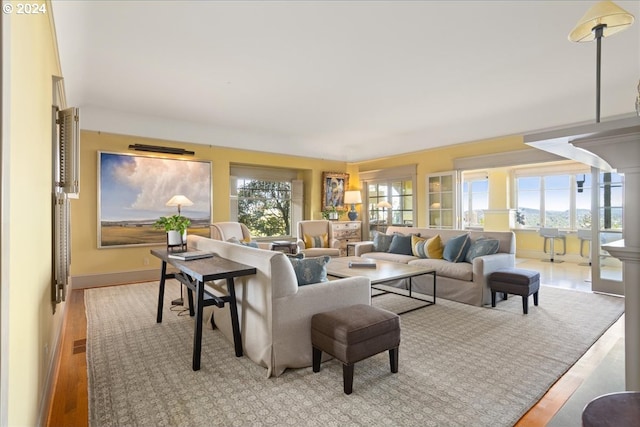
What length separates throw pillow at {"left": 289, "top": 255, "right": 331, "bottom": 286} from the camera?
8.78ft

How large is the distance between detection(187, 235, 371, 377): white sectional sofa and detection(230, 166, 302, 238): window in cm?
465

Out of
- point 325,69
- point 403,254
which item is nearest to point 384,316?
point 325,69

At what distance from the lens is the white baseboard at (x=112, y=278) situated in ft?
16.9

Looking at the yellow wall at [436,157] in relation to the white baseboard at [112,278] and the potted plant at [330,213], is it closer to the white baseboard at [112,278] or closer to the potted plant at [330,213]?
the potted plant at [330,213]

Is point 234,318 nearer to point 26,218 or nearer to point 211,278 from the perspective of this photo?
point 211,278

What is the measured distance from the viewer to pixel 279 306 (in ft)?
7.76

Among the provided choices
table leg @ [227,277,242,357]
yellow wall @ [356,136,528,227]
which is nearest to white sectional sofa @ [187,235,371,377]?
table leg @ [227,277,242,357]

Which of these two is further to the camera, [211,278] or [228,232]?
[228,232]

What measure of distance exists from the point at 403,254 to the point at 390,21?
3558mm

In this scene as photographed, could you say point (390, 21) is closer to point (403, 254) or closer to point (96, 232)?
point (403, 254)

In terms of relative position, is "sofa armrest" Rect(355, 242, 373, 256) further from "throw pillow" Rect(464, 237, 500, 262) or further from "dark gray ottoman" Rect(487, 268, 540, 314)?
"dark gray ottoman" Rect(487, 268, 540, 314)

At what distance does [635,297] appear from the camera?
1.11 metres

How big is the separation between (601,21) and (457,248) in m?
3.62

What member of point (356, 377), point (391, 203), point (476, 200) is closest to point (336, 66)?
point (356, 377)
